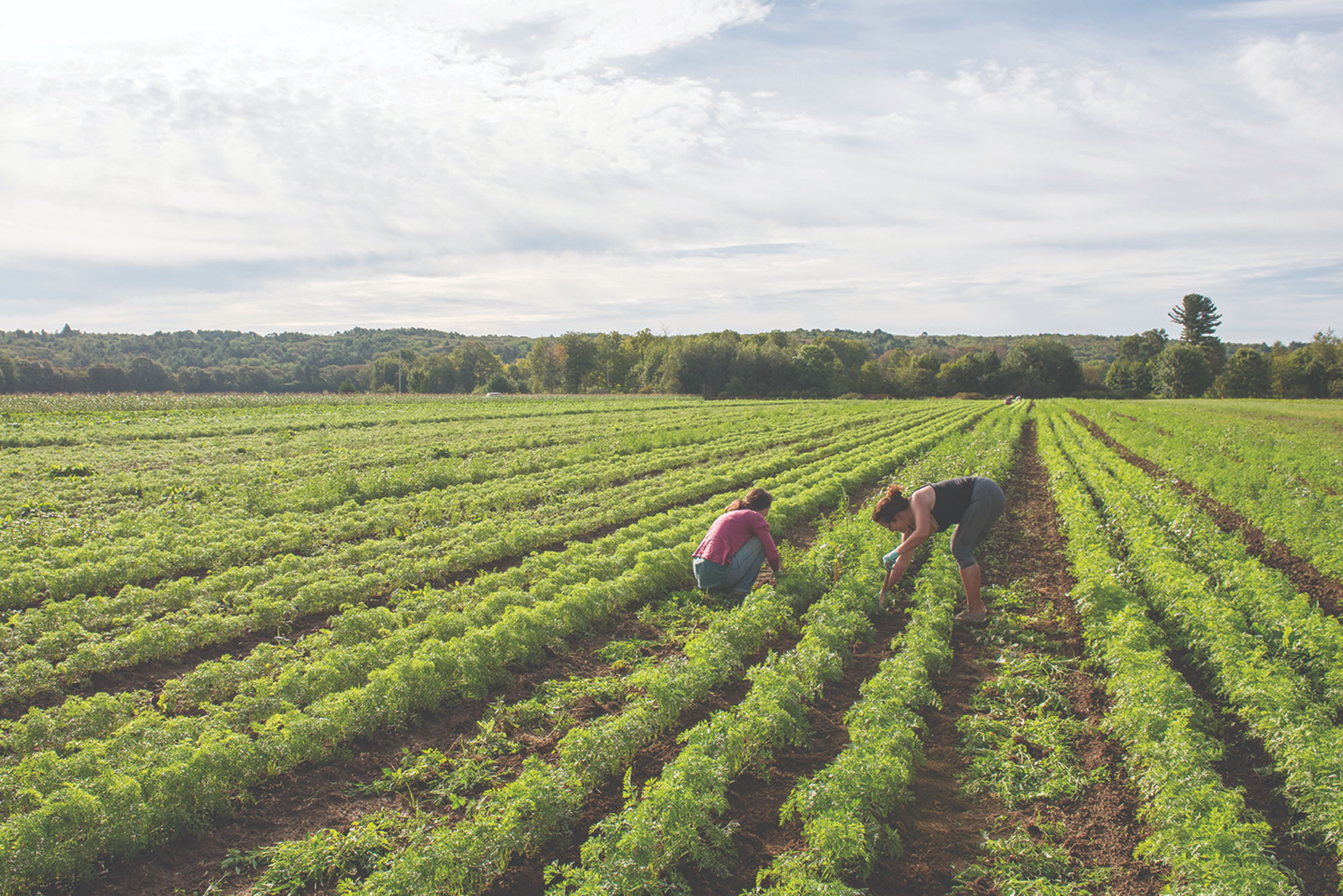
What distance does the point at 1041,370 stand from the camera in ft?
331

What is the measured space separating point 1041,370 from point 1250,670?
10804 cm

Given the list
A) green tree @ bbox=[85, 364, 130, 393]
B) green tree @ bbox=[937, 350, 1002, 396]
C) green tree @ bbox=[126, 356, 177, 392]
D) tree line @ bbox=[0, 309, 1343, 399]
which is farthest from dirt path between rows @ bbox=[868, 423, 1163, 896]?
green tree @ bbox=[937, 350, 1002, 396]

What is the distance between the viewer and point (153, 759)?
522 centimetres

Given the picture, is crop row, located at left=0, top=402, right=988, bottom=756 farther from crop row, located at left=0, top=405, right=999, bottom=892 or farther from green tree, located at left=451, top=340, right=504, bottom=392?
green tree, located at left=451, top=340, right=504, bottom=392

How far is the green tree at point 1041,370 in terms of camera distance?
3920 inches

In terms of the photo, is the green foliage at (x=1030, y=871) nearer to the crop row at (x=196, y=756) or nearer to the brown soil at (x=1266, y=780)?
the brown soil at (x=1266, y=780)

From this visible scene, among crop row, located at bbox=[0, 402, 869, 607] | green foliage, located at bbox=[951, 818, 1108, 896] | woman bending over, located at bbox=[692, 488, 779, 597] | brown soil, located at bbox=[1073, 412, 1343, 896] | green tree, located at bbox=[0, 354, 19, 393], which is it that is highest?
green tree, located at bbox=[0, 354, 19, 393]

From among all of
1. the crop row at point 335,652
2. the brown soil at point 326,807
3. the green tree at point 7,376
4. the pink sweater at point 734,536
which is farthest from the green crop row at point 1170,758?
the green tree at point 7,376

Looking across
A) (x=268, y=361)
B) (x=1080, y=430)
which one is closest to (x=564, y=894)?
(x=1080, y=430)

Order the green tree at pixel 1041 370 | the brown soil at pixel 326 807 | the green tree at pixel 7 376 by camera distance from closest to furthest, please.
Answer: the brown soil at pixel 326 807
the green tree at pixel 7 376
the green tree at pixel 1041 370

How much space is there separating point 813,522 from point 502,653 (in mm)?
8518

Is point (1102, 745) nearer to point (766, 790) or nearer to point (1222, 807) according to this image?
point (1222, 807)

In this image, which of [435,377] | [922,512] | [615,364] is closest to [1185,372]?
[615,364]

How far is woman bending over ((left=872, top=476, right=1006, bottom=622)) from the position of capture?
8.07 metres
